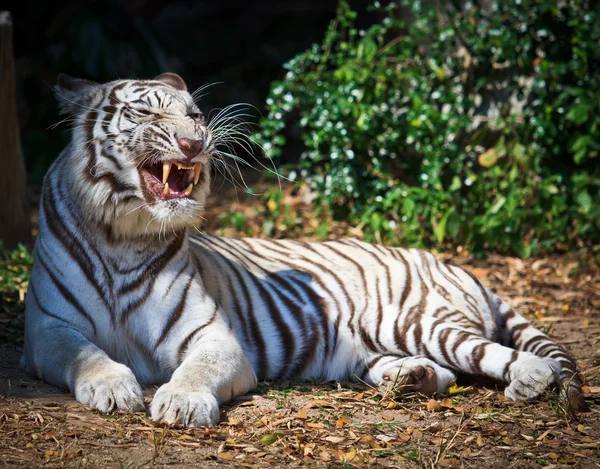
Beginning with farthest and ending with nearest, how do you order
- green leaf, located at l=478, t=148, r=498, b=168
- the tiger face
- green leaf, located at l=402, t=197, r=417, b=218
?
green leaf, located at l=478, t=148, r=498, b=168 → green leaf, located at l=402, t=197, r=417, b=218 → the tiger face

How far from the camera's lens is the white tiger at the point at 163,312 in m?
3.16

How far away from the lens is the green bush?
598cm

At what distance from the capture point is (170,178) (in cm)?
341

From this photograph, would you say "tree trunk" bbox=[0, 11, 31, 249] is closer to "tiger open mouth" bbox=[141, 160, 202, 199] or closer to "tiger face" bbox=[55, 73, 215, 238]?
"tiger face" bbox=[55, 73, 215, 238]

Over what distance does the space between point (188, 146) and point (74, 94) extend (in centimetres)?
68

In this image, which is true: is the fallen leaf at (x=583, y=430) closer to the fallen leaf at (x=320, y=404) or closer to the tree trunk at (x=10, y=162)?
the fallen leaf at (x=320, y=404)

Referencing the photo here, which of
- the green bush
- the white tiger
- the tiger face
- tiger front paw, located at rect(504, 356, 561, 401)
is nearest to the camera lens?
the white tiger

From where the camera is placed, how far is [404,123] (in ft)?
20.3

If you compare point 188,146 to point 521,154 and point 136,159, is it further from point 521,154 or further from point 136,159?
point 521,154

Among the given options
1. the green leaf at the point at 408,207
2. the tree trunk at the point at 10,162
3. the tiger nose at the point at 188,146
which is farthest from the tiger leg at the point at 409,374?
the tree trunk at the point at 10,162

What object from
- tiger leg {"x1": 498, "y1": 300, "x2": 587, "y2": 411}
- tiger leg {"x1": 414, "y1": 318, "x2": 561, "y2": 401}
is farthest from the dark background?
tiger leg {"x1": 414, "y1": 318, "x2": 561, "y2": 401}

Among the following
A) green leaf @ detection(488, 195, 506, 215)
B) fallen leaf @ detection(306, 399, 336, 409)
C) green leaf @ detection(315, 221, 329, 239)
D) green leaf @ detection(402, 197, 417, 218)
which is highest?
green leaf @ detection(488, 195, 506, 215)

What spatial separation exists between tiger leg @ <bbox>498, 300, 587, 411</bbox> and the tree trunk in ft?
12.1

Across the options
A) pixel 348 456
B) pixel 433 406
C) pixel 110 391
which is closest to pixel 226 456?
pixel 348 456
